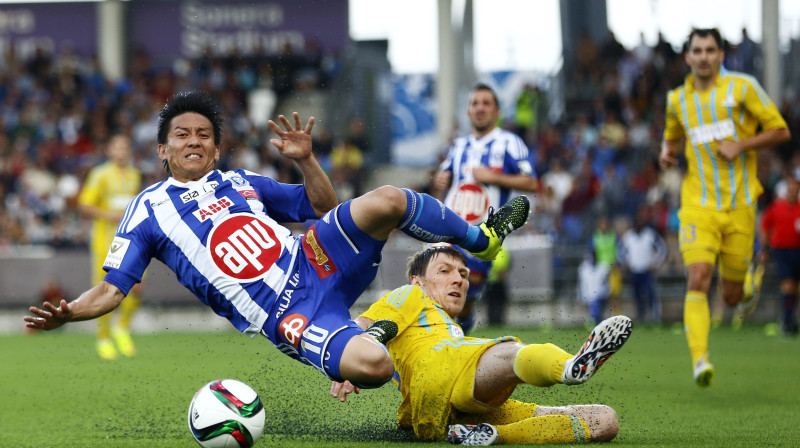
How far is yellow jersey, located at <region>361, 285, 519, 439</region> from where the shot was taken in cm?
502

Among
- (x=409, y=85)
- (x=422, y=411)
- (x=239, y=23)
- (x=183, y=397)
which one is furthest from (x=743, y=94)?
(x=239, y=23)

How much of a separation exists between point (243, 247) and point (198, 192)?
41 cm

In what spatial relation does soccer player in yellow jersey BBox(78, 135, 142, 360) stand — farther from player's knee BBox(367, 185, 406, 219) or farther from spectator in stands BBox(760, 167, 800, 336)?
spectator in stands BBox(760, 167, 800, 336)

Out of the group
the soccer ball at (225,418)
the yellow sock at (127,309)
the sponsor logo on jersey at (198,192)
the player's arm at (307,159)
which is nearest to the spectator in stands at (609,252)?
the yellow sock at (127,309)

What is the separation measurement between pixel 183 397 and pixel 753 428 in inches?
159

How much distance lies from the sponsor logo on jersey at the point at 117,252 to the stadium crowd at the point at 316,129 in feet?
44.4

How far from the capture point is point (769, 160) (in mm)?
18516

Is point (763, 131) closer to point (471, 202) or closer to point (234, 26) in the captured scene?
point (471, 202)

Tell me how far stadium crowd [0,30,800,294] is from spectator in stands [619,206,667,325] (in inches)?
17.8

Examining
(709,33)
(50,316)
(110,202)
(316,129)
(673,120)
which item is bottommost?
(50,316)

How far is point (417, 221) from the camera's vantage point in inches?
199

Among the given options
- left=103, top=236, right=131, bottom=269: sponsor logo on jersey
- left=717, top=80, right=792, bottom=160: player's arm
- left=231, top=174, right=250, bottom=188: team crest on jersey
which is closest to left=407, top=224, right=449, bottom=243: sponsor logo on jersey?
left=231, top=174, right=250, bottom=188: team crest on jersey

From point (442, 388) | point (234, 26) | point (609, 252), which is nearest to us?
point (442, 388)

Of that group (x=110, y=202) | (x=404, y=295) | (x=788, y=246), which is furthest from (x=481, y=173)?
(x=788, y=246)
